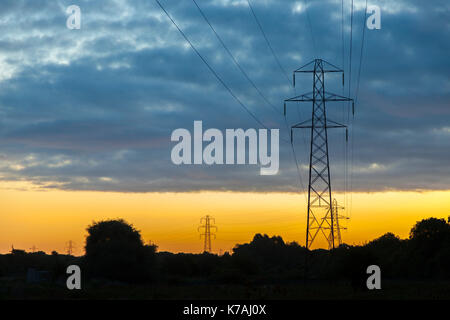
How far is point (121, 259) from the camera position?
276 ft

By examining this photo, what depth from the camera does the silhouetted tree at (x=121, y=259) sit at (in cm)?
8394

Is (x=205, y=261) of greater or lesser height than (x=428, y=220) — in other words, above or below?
below

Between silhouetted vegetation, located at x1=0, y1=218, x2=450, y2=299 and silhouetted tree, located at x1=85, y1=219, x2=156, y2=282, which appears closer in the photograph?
silhouetted vegetation, located at x1=0, y1=218, x2=450, y2=299

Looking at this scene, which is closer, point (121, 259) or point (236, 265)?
point (121, 259)

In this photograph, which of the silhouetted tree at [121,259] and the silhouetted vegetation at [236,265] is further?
the silhouetted tree at [121,259]

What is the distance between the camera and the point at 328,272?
230ft

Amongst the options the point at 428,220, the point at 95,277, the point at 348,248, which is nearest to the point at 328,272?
the point at 348,248

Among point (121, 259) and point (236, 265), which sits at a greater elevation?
point (121, 259)

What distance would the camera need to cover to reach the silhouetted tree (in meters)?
83.9
